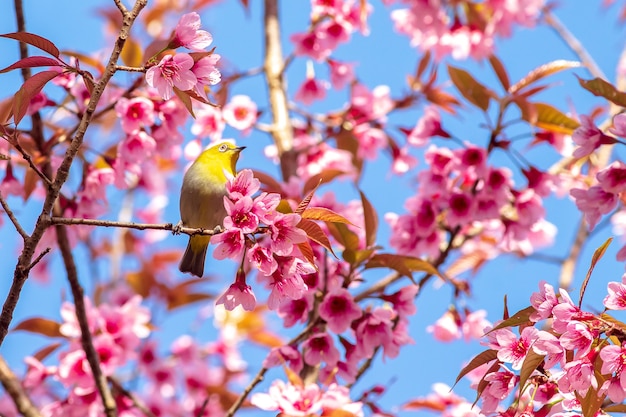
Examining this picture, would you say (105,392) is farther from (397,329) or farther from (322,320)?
(397,329)

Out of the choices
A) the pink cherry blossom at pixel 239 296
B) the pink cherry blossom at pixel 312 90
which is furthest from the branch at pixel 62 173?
the pink cherry blossom at pixel 312 90

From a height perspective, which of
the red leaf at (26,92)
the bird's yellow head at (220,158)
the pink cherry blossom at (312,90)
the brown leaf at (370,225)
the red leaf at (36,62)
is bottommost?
the red leaf at (26,92)

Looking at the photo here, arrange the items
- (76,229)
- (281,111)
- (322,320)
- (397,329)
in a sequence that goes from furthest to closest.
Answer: (281,111) → (76,229) → (397,329) → (322,320)

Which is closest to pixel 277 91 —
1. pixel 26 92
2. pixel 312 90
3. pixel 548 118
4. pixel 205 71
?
pixel 312 90

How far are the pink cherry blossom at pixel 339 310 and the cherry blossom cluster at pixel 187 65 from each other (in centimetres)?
73

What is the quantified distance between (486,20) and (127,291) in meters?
2.04

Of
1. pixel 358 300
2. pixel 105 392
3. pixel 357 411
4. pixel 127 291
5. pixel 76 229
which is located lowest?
pixel 357 411

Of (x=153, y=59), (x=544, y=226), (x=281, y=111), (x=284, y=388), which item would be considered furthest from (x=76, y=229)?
(x=544, y=226)

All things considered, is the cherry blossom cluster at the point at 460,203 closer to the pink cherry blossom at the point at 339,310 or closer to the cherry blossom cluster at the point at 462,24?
the pink cherry blossom at the point at 339,310

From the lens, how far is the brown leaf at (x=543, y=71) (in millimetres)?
2453

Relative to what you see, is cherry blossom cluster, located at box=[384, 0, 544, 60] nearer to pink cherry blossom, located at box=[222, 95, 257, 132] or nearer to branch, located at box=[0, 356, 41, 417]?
pink cherry blossom, located at box=[222, 95, 257, 132]

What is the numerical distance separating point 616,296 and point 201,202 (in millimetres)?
1065

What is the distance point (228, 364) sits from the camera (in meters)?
3.84

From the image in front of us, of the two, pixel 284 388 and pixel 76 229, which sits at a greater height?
pixel 76 229
